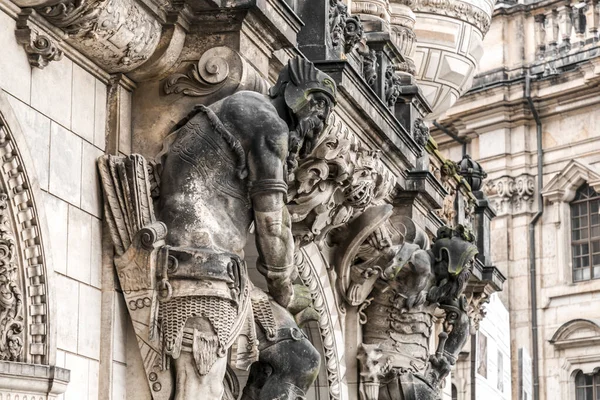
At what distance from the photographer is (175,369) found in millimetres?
11109

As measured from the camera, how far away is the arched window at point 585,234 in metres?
39.5

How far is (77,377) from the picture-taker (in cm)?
1070

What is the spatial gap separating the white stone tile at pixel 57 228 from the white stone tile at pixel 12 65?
0.64 metres

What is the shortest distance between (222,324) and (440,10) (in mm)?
12786

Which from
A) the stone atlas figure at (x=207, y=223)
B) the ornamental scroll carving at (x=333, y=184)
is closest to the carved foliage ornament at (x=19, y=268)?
the stone atlas figure at (x=207, y=223)

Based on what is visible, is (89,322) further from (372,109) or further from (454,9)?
(454,9)

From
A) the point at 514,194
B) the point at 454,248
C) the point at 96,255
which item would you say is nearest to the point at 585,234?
the point at 514,194

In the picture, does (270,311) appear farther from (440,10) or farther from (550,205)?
(550,205)

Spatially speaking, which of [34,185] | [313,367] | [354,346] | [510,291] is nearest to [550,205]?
[510,291]

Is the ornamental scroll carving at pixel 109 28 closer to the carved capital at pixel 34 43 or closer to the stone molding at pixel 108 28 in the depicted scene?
the stone molding at pixel 108 28

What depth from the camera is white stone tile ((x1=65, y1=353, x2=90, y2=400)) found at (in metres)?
10.6

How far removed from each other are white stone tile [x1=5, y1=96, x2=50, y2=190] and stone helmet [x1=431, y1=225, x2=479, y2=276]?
276 inches

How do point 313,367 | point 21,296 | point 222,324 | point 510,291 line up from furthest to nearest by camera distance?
point 510,291
point 313,367
point 222,324
point 21,296

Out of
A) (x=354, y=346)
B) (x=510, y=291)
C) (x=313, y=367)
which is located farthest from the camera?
(x=510, y=291)
